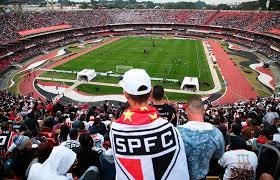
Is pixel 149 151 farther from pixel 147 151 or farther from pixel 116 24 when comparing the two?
pixel 116 24

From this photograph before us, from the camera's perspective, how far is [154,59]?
52.2 meters

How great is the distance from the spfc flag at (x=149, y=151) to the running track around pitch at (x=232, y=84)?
99.9 ft

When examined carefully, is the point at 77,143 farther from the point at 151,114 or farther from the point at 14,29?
the point at 14,29

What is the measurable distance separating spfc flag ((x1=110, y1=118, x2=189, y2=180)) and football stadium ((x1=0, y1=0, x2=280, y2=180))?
0.01 meters

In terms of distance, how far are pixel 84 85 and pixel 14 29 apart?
31.0 metres

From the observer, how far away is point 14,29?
60188mm

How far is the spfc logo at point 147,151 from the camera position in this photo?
317cm

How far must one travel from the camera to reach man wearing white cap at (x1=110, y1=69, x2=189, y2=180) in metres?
3.17

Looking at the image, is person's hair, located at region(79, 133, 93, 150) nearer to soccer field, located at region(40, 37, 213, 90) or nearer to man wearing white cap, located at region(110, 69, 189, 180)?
man wearing white cap, located at region(110, 69, 189, 180)

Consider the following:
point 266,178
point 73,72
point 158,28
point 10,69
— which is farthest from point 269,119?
point 158,28

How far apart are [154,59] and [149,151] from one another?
49492mm

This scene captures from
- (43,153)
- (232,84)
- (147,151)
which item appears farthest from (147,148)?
(232,84)

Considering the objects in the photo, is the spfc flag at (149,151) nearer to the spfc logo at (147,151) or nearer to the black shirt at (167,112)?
the spfc logo at (147,151)

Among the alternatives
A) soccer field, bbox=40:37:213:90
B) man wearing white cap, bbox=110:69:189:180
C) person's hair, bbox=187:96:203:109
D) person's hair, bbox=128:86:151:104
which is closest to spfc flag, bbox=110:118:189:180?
man wearing white cap, bbox=110:69:189:180
